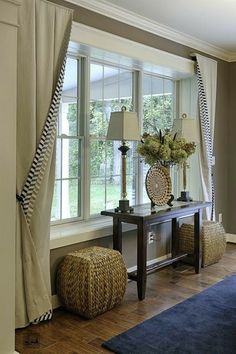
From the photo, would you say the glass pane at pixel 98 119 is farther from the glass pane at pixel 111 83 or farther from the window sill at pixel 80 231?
the window sill at pixel 80 231

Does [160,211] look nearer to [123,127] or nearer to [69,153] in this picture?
[123,127]

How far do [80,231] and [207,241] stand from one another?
160 centimetres

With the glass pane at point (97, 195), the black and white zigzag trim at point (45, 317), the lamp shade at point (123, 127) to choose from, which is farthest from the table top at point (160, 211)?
the black and white zigzag trim at point (45, 317)

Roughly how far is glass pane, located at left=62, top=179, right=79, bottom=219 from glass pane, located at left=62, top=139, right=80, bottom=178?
73mm

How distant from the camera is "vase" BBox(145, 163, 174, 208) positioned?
12.5 ft

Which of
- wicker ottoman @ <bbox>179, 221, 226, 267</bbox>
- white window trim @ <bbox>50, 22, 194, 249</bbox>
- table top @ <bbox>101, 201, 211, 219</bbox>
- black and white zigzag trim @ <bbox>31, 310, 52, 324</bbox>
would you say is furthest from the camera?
wicker ottoman @ <bbox>179, 221, 226, 267</bbox>

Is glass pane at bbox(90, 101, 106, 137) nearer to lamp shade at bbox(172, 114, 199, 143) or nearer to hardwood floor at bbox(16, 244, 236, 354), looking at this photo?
lamp shade at bbox(172, 114, 199, 143)

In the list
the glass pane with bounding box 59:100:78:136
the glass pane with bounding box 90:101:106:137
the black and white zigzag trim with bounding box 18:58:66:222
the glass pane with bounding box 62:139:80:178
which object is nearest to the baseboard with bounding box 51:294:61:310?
the black and white zigzag trim with bounding box 18:58:66:222

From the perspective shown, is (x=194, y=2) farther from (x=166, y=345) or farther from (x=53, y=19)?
(x=166, y=345)

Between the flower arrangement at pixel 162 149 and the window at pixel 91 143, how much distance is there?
0.38m

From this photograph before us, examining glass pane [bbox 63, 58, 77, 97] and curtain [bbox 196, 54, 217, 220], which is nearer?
glass pane [bbox 63, 58, 77, 97]

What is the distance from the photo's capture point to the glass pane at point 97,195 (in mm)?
3848

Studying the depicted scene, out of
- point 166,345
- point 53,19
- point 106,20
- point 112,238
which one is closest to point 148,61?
point 106,20

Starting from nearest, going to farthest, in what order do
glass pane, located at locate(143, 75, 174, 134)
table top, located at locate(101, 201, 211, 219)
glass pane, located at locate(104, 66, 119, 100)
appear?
table top, located at locate(101, 201, 211, 219), glass pane, located at locate(104, 66, 119, 100), glass pane, located at locate(143, 75, 174, 134)
